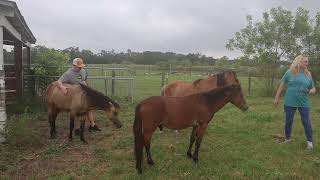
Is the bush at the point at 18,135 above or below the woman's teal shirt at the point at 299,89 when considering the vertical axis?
below

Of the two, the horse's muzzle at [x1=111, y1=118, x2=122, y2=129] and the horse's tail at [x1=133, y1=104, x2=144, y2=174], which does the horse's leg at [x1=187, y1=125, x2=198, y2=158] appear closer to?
the horse's tail at [x1=133, y1=104, x2=144, y2=174]

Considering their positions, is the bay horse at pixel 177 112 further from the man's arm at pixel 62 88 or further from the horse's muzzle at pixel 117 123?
the man's arm at pixel 62 88

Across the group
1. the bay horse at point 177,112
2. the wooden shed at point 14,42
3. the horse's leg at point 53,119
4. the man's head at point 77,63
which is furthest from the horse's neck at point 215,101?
the wooden shed at point 14,42

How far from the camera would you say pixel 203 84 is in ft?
33.8

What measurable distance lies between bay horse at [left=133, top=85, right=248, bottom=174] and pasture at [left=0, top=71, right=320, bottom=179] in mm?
467

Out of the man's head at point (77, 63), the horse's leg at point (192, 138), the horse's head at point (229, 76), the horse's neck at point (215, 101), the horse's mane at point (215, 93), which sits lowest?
the horse's leg at point (192, 138)

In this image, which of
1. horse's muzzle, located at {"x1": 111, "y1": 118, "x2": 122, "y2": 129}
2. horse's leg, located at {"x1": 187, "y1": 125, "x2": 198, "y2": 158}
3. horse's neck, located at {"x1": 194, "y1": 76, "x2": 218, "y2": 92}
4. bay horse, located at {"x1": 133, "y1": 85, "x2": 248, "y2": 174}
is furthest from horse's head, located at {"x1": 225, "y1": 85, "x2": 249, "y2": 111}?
horse's muzzle, located at {"x1": 111, "y1": 118, "x2": 122, "y2": 129}

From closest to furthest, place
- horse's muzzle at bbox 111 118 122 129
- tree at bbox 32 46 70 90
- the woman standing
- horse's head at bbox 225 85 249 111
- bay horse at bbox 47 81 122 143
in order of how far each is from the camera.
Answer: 1. horse's head at bbox 225 85 249 111
2. the woman standing
3. horse's muzzle at bbox 111 118 122 129
4. bay horse at bbox 47 81 122 143
5. tree at bbox 32 46 70 90

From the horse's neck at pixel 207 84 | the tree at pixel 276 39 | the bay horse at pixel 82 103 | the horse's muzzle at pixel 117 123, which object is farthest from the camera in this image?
the tree at pixel 276 39

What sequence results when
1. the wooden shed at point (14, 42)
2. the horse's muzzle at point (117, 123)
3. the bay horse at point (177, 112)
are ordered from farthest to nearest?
1. the horse's muzzle at point (117, 123)
2. the wooden shed at point (14, 42)
3. the bay horse at point (177, 112)

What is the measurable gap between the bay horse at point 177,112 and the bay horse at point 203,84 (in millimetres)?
1893

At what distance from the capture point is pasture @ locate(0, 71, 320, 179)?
6727 millimetres

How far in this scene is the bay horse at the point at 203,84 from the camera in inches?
394

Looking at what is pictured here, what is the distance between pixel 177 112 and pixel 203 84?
3.34m
